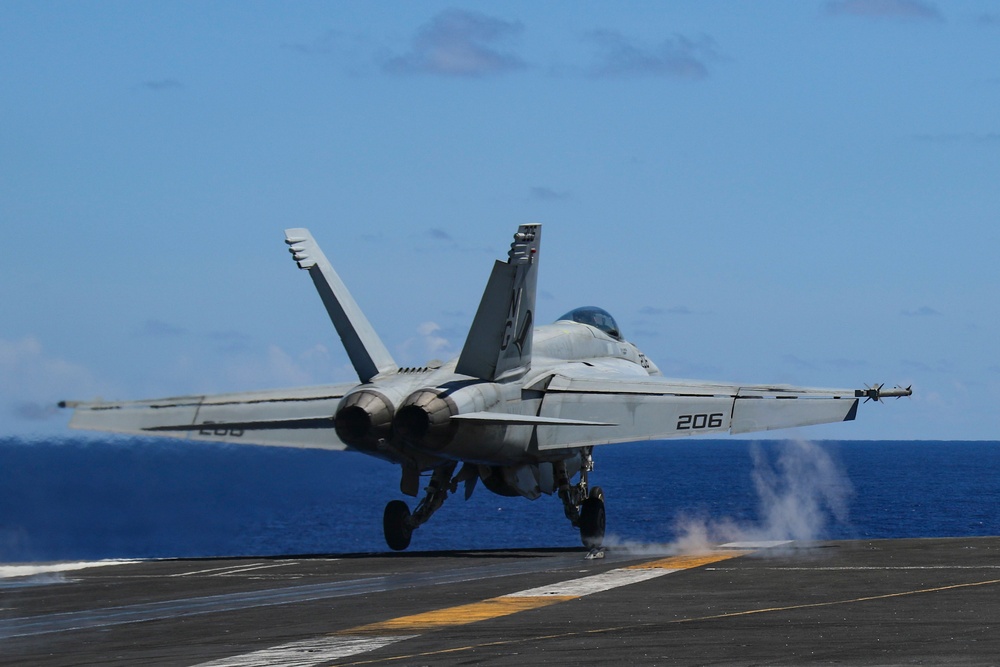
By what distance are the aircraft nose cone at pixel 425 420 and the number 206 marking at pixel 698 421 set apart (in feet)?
16.2

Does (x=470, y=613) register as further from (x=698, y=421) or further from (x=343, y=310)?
(x=343, y=310)

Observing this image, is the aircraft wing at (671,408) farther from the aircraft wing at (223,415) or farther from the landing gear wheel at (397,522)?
the aircraft wing at (223,415)

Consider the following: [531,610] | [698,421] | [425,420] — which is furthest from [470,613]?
[698,421]

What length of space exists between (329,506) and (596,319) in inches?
3573

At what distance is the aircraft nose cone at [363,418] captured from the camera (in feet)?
83.3

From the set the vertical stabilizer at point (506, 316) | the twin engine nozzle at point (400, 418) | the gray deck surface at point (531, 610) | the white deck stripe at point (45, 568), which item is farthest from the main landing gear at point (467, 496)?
the white deck stripe at point (45, 568)

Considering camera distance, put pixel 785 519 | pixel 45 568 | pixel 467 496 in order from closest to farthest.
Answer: pixel 45 568, pixel 467 496, pixel 785 519

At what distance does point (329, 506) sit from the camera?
397ft

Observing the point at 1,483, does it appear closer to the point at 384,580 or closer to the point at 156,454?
the point at 156,454

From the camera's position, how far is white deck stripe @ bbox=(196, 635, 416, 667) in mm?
14203

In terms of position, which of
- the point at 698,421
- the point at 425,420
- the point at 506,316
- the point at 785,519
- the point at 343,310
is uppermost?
the point at 506,316

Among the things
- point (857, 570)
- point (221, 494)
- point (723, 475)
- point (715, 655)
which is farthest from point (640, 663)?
point (723, 475)

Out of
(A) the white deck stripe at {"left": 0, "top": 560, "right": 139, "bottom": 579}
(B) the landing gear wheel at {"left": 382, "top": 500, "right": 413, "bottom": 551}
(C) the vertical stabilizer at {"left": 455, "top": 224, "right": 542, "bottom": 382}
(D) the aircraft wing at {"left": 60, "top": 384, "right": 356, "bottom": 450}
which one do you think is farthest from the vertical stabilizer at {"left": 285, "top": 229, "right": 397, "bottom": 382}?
(A) the white deck stripe at {"left": 0, "top": 560, "right": 139, "bottom": 579}

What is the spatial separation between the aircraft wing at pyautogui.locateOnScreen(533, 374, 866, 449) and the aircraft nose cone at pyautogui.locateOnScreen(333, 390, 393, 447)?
340 cm
